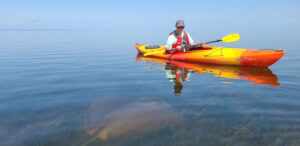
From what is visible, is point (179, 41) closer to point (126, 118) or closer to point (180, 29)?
point (180, 29)

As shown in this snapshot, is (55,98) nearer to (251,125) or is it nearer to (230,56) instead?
(251,125)

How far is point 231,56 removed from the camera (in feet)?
27.8

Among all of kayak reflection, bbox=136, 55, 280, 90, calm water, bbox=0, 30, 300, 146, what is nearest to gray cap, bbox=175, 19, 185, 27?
kayak reflection, bbox=136, 55, 280, 90

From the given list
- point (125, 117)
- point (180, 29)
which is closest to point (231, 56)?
point (180, 29)

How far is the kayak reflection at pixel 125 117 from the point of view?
306 cm

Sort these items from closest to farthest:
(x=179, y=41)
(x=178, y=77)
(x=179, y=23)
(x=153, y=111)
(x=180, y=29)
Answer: (x=153, y=111)
(x=178, y=77)
(x=179, y=23)
(x=180, y=29)
(x=179, y=41)

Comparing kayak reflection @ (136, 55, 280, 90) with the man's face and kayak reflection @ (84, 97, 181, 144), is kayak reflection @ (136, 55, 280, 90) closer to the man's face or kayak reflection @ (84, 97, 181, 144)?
kayak reflection @ (84, 97, 181, 144)

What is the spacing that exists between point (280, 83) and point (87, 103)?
5340mm

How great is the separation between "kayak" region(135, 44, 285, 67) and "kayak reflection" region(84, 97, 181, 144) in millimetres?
5372

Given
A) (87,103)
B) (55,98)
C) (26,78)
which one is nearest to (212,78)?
(87,103)

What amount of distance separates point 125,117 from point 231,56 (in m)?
6.48

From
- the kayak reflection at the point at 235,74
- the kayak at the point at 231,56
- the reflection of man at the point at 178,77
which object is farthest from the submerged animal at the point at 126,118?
the kayak at the point at 231,56

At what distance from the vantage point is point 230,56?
8.50 meters

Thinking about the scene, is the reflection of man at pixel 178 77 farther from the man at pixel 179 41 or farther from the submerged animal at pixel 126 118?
the man at pixel 179 41
